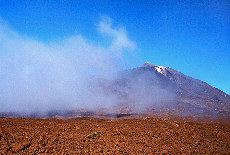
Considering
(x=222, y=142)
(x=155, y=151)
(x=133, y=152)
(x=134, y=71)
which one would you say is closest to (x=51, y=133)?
(x=133, y=152)

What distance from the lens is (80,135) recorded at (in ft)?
25.6

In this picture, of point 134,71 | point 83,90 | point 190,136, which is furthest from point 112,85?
point 190,136

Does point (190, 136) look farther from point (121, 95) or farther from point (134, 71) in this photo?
point (134, 71)

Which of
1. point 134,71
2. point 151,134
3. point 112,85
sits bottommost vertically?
point 151,134

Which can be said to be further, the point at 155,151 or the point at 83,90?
the point at 83,90

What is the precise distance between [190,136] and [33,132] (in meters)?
7.91

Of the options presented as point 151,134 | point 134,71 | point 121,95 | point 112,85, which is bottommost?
point 151,134

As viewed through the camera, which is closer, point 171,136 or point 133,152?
point 133,152

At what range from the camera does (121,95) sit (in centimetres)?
4806

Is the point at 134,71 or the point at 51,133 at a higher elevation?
the point at 134,71

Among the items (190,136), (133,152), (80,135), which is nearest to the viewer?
(133,152)

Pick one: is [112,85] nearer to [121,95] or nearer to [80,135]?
[121,95]

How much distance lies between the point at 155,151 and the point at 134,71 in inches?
3020

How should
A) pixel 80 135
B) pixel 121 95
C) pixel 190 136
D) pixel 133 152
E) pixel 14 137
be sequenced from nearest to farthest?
pixel 133 152 → pixel 14 137 → pixel 80 135 → pixel 190 136 → pixel 121 95
